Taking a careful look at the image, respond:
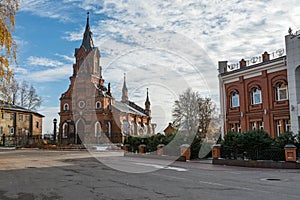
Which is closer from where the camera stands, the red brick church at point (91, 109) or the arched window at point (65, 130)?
the red brick church at point (91, 109)

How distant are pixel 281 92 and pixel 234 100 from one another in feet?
19.3

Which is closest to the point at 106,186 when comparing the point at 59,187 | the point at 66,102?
the point at 59,187

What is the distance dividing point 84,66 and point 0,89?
52.5 meters

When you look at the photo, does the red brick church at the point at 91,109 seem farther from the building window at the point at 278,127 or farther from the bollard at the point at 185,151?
the bollard at the point at 185,151

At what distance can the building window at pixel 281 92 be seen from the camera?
27000mm

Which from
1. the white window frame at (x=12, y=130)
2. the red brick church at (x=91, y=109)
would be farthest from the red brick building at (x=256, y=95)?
the white window frame at (x=12, y=130)

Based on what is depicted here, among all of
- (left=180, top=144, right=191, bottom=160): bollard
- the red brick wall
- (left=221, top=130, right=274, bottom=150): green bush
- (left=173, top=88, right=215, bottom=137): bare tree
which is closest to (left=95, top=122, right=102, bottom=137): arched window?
(left=173, top=88, right=215, bottom=137): bare tree

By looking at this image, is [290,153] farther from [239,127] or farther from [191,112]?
[191,112]

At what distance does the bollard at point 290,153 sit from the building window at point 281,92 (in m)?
11.2

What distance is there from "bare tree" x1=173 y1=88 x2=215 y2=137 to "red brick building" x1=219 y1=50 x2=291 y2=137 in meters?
6.87

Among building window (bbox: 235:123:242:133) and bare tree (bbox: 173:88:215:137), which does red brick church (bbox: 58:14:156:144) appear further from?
building window (bbox: 235:123:242:133)

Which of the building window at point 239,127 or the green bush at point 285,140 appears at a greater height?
the building window at point 239,127

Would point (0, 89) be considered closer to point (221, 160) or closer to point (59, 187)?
point (59, 187)

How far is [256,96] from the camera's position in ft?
97.9
